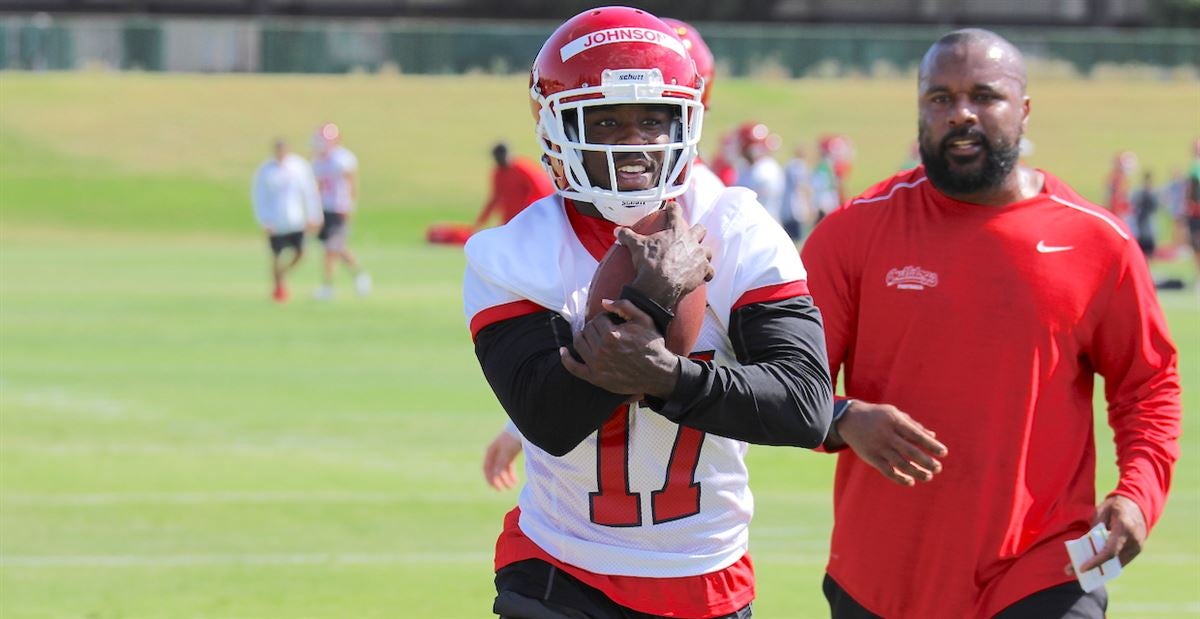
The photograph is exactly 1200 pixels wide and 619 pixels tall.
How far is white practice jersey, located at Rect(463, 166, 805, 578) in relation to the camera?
342 cm

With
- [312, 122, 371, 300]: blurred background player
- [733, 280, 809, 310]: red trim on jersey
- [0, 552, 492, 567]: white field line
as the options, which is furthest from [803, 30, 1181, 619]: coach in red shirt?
[312, 122, 371, 300]: blurred background player

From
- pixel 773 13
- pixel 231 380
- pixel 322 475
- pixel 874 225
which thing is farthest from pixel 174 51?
pixel 874 225

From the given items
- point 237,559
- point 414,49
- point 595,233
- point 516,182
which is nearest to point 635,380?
point 595,233

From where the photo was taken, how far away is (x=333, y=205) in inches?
844

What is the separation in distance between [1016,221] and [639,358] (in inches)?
69.7

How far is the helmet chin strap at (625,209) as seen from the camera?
333cm

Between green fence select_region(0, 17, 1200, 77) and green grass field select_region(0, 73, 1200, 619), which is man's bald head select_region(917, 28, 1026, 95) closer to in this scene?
green grass field select_region(0, 73, 1200, 619)

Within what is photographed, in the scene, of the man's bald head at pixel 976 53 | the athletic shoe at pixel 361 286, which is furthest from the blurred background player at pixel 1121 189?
the man's bald head at pixel 976 53

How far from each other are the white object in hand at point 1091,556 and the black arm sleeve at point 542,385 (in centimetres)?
146

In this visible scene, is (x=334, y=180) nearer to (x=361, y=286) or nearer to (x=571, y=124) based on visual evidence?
(x=361, y=286)

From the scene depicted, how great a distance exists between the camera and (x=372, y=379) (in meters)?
13.3

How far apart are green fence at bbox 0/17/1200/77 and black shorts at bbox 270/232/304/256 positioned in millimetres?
27227

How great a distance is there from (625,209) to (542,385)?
1.26ft

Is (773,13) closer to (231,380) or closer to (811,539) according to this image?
(231,380)
